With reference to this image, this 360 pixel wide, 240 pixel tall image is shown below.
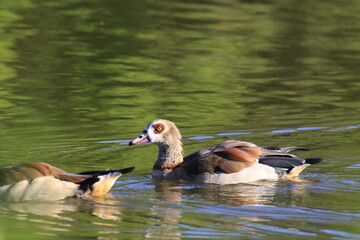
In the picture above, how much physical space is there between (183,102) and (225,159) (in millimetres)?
5315

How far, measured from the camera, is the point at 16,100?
17.8 metres

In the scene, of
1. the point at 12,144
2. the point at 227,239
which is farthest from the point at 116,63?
the point at 227,239

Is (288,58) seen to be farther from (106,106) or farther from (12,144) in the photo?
(12,144)

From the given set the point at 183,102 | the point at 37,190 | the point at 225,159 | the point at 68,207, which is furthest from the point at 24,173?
the point at 183,102

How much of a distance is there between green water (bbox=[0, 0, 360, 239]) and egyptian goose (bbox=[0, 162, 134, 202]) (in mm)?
225

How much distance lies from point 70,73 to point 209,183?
8.92m

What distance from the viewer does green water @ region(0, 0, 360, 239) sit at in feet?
33.8

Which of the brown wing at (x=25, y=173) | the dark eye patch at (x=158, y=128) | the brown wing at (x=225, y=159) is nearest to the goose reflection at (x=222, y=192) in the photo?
the brown wing at (x=225, y=159)

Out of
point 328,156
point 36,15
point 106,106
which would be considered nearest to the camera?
point 328,156

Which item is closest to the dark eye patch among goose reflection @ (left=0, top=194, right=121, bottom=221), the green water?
the green water

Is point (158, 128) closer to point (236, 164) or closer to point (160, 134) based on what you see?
point (160, 134)

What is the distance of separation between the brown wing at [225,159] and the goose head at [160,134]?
639 millimetres

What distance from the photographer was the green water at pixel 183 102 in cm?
1029

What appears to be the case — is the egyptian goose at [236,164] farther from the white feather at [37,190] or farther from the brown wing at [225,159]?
the white feather at [37,190]
